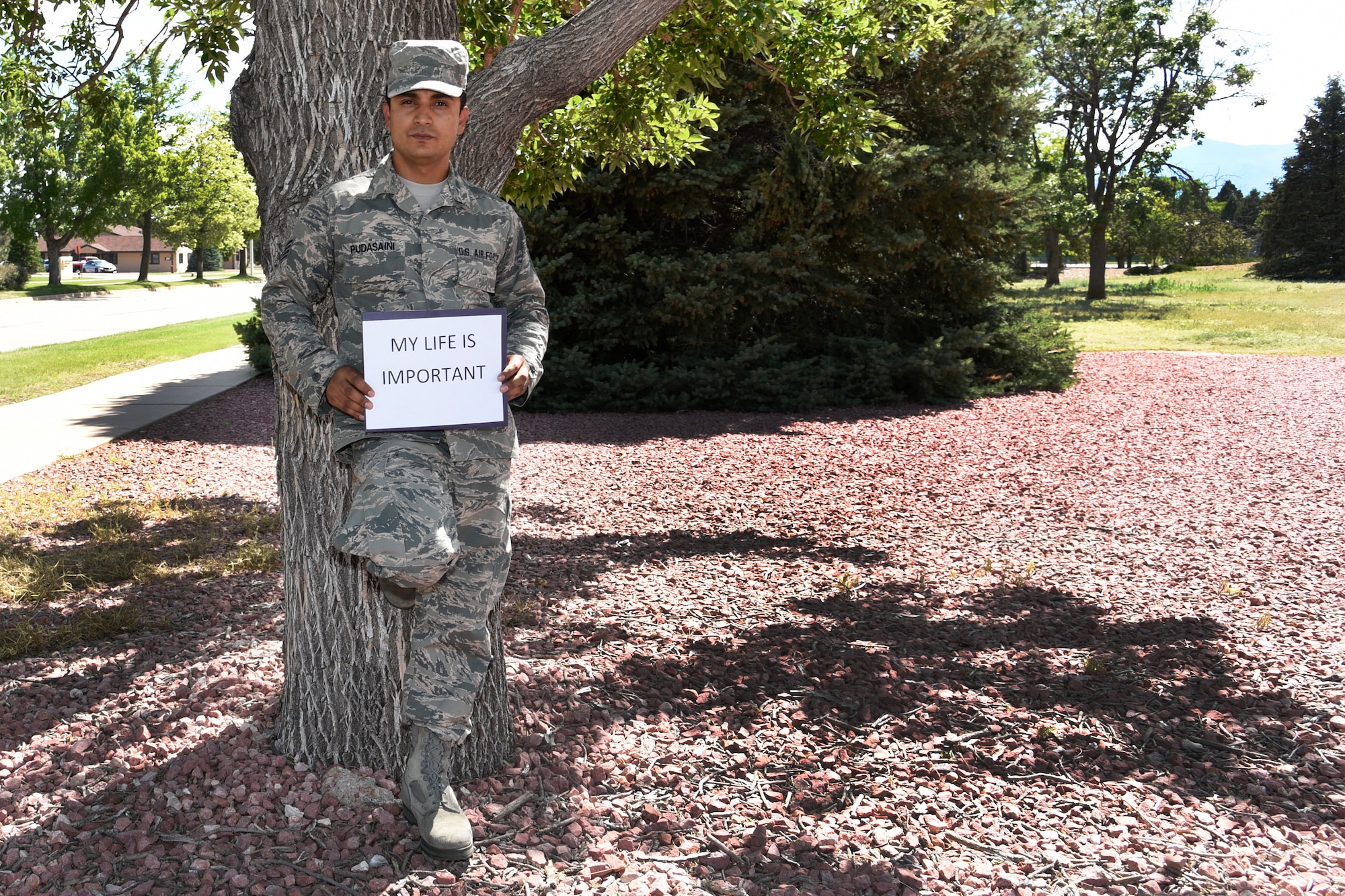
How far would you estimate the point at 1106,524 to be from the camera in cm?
698

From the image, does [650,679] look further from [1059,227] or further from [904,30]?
[1059,227]

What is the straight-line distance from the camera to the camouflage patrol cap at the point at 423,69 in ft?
8.95

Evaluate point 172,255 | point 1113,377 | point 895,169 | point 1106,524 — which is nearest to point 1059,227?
point 1113,377

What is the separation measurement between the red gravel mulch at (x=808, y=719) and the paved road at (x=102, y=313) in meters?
11.3

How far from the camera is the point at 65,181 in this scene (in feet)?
153

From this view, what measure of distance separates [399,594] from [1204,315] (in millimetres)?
30122

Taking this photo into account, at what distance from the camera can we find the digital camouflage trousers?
2.66 meters

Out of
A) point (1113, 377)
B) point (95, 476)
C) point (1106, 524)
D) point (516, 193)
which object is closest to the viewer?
point (516, 193)

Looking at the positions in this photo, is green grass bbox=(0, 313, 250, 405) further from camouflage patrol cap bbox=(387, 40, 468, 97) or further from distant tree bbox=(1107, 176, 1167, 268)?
distant tree bbox=(1107, 176, 1167, 268)

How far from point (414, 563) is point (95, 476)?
22.4 ft

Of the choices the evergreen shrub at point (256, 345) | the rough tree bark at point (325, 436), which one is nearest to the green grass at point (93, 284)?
the evergreen shrub at point (256, 345)

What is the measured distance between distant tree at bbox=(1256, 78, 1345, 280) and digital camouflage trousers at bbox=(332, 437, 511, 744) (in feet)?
174

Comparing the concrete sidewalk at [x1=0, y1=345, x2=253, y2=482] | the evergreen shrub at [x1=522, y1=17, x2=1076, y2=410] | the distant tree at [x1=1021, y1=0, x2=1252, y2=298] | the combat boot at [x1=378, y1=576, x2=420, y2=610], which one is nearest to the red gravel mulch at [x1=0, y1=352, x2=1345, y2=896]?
the combat boot at [x1=378, y1=576, x2=420, y2=610]

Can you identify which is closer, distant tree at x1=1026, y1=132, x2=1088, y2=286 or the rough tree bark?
the rough tree bark
